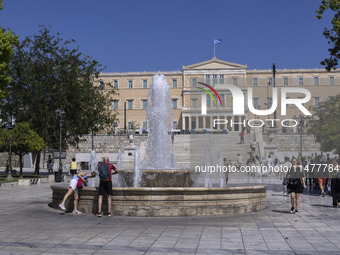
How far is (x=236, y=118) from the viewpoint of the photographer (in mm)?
86125

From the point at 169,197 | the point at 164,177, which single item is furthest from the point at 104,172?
the point at 164,177

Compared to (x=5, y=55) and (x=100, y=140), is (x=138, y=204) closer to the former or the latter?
(x=5, y=55)

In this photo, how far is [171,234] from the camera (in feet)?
29.7

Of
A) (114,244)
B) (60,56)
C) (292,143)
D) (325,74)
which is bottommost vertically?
(114,244)

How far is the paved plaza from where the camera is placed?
757 cm

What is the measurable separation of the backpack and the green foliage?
22895 mm

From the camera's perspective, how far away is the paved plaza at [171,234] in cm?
757

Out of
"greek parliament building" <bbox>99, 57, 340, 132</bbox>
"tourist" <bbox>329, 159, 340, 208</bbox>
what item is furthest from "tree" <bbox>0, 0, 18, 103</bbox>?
"greek parliament building" <bbox>99, 57, 340, 132</bbox>

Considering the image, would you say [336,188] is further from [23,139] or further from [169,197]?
[23,139]

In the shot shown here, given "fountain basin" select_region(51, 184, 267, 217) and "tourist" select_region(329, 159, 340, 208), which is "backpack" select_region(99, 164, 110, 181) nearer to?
"fountain basin" select_region(51, 184, 267, 217)

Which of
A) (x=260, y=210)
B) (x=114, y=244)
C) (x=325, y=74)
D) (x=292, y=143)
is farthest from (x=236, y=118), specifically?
(x=114, y=244)

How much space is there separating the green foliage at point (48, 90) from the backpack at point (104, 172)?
22895mm

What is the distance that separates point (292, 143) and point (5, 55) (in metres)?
43.5

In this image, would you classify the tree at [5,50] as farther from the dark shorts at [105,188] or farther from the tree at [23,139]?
the dark shorts at [105,188]
